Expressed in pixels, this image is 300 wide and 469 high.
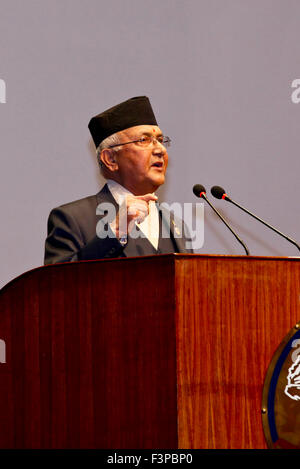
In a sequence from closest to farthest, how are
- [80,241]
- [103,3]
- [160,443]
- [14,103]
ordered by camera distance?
[160,443]
[80,241]
[14,103]
[103,3]

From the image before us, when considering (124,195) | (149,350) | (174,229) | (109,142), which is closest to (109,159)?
(109,142)

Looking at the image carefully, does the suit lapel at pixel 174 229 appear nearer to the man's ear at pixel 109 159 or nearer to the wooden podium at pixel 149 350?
the man's ear at pixel 109 159

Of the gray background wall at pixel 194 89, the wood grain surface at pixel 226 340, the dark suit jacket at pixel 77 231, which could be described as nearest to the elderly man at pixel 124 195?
the dark suit jacket at pixel 77 231

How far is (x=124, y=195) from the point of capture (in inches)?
118

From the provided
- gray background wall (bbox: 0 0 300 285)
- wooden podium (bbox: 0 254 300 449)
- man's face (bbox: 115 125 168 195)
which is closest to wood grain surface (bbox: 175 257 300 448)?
wooden podium (bbox: 0 254 300 449)

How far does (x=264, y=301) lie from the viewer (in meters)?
1.94

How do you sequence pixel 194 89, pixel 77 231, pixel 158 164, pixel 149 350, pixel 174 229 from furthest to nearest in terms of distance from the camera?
pixel 194 89, pixel 158 164, pixel 174 229, pixel 77 231, pixel 149 350

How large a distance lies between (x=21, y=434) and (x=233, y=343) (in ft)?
2.06

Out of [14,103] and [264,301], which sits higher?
[14,103]

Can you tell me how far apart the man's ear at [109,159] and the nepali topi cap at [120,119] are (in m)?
0.06

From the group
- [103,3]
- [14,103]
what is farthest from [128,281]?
[103,3]

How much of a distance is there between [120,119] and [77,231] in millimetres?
568

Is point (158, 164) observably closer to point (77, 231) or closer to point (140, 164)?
point (140, 164)

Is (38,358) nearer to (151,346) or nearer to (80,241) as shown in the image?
(151,346)
